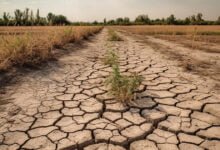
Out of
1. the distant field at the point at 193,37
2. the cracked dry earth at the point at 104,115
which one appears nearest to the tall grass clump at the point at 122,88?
the cracked dry earth at the point at 104,115

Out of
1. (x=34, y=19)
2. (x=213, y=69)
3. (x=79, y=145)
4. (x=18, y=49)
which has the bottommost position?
(x=79, y=145)

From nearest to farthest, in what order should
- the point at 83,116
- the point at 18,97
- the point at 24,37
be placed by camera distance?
the point at 83,116, the point at 18,97, the point at 24,37

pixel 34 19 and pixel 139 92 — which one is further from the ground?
pixel 34 19

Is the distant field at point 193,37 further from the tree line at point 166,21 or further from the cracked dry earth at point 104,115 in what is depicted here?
the tree line at point 166,21

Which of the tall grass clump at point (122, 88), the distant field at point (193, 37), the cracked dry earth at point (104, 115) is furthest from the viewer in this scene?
the distant field at point (193, 37)

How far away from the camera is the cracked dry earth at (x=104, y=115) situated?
1.88m

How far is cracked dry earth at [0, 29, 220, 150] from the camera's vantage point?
6.15ft

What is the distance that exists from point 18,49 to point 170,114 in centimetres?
304

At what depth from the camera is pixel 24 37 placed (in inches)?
177

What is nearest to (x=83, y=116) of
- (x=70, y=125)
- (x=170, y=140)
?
(x=70, y=125)

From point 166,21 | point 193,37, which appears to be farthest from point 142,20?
point 193,37

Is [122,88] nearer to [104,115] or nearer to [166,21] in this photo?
[104,115]

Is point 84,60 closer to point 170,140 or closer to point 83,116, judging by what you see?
point 83,116

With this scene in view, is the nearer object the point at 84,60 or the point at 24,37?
the point at 24,37
